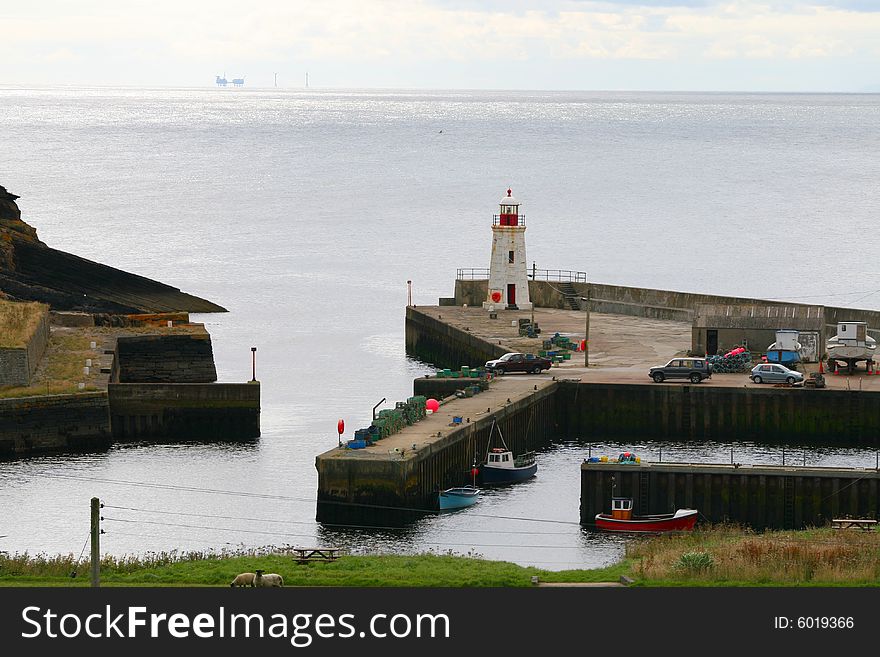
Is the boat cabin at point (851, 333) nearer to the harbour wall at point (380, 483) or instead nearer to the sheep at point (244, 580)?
the harbour wall at point (380, 483)

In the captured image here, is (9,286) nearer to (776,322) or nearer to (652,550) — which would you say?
(776,322)

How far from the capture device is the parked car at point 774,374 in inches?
2867

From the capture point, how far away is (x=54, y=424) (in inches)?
2741

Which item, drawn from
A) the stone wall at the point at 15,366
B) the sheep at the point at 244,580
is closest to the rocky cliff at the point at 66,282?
the stone wall at the point at 15,366

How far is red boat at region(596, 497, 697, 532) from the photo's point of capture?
55594 millimetres

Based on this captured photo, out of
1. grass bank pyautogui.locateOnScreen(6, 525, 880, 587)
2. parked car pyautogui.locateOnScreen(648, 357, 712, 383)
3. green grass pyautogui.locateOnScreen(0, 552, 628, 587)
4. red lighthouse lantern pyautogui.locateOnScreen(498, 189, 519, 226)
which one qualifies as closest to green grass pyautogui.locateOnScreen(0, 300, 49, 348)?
red lighthouse lantern pyautogui.locateOnScreen(498, 189, 519, 226)

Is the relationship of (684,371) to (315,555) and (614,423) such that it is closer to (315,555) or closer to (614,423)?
(614,423)

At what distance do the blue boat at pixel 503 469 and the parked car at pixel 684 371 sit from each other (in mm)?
11454

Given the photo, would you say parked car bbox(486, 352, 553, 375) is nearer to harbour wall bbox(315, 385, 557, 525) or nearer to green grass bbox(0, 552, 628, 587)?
harbour wall bbox(315, 385, 557, 525)

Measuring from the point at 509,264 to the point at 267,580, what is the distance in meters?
61.4

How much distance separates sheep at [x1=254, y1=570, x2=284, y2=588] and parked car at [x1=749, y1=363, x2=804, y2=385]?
128 feet

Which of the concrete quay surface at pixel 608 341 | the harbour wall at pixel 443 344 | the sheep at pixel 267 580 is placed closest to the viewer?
the sheep at pixel 267 580

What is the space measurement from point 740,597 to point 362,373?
210 ft

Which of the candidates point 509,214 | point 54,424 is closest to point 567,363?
point 509,214
